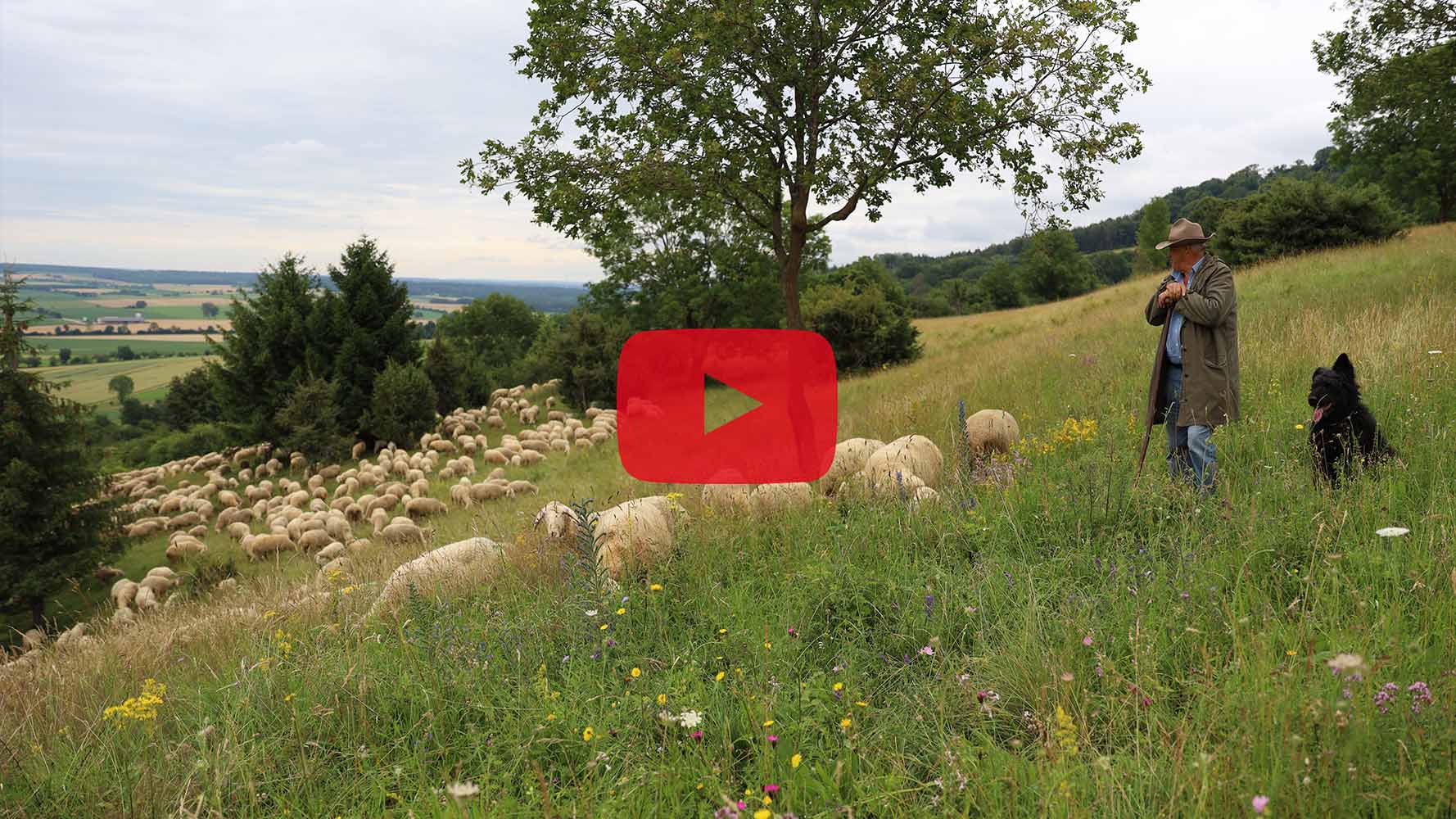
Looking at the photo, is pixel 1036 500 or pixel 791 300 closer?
pixel 1036 500

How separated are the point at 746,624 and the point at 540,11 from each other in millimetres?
9903

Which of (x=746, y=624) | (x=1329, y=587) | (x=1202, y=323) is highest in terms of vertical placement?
(x=1202, y=323)

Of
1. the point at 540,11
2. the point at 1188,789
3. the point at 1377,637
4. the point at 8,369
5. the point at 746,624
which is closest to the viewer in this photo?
the point at 1188,789

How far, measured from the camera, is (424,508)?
1619 cm

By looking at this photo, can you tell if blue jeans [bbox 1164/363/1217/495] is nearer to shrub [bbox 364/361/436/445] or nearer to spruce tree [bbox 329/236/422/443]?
shrub [bbox 364/361/436/445]

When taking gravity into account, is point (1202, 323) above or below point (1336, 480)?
above

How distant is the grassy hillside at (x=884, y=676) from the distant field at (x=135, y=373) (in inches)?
3063

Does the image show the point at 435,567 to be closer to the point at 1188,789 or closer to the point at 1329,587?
the point at 1188,789

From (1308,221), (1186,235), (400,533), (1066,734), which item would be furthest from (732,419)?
(1308,221)

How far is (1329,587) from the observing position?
353cm

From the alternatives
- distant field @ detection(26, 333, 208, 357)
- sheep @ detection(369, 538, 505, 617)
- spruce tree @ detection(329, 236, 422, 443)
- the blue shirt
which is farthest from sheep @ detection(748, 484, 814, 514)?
distant field @ detection(26, 333, 208, 357)

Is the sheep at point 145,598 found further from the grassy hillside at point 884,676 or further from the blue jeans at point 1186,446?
the blue jeans at point 1186,446

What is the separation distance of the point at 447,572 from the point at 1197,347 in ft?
21.7

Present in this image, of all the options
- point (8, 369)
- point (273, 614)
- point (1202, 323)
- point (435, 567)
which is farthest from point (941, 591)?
point (8, 369)
